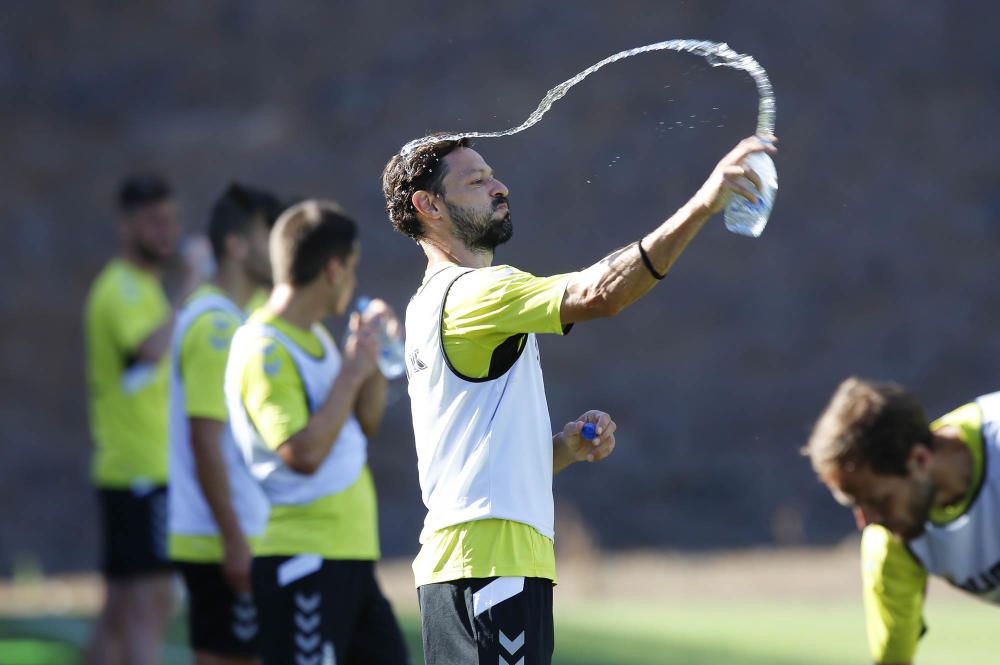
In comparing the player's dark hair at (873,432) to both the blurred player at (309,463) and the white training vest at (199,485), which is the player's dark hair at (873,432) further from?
the white training vest at (199,485)

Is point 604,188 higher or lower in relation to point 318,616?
higher

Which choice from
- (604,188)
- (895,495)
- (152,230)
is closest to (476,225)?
(895,495)

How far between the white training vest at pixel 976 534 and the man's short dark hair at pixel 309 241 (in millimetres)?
2171

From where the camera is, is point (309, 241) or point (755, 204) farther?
point (309, 241)

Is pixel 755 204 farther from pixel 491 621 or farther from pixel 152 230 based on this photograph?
pixel 152 230

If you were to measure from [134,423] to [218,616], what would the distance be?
229 cm

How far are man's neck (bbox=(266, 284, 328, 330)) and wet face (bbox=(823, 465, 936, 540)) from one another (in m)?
1.86

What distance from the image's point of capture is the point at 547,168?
2181cm

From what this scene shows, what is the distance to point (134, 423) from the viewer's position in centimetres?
788

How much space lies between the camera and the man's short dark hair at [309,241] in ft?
17.5

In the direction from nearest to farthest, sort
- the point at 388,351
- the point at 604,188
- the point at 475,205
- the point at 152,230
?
the point at 475,205 → the point at 388,351 → the point at 152,230 → the point at 604,188

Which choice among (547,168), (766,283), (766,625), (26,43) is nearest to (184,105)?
(26,43)

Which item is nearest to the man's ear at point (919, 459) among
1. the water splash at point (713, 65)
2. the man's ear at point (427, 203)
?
the water splash at point (713, 65)

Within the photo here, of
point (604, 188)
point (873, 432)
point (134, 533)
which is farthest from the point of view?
point (604, 188)
